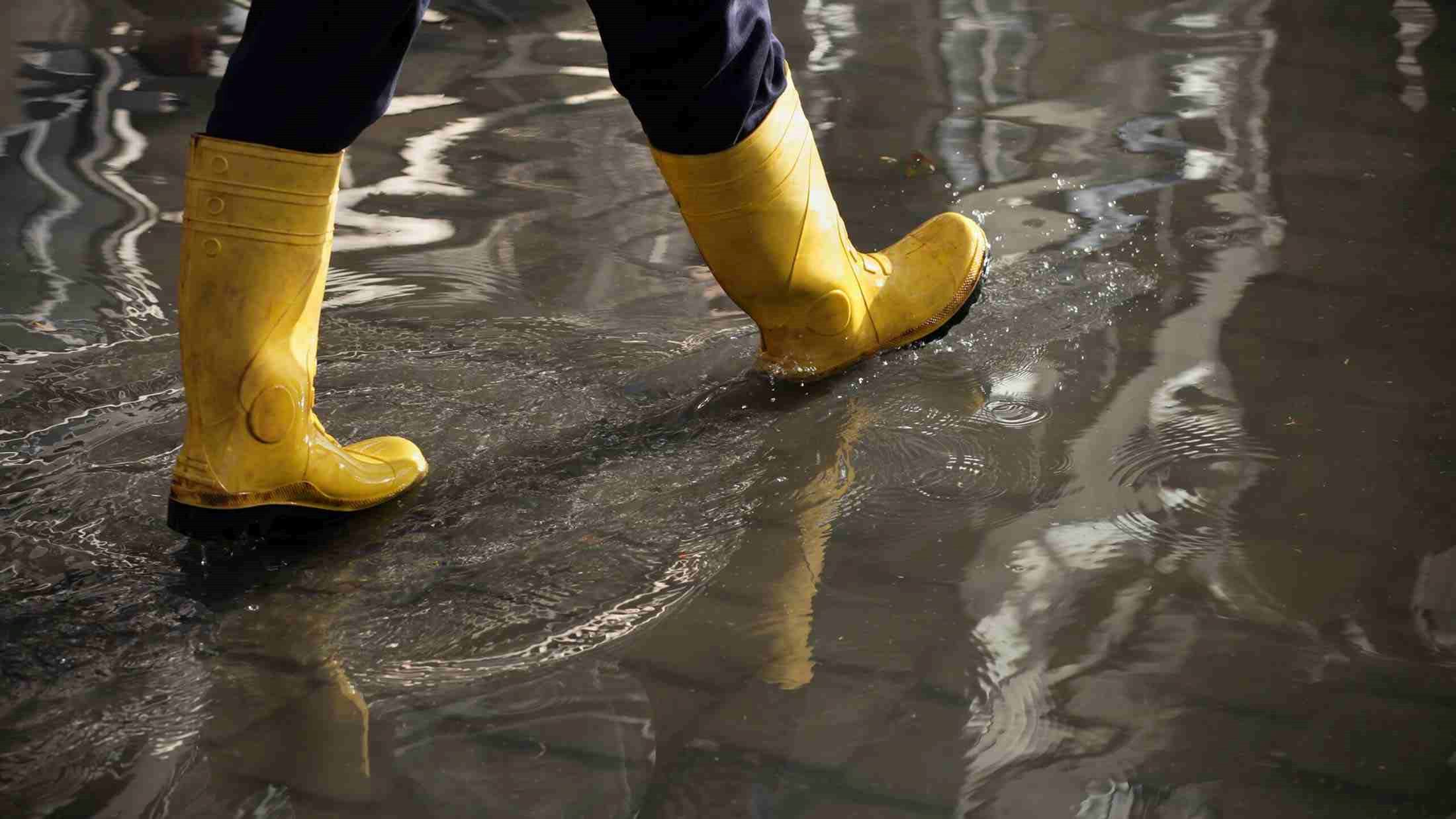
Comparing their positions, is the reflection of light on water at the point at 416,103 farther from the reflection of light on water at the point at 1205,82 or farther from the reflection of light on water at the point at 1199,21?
the reflection of light on water at the point at 1199,21

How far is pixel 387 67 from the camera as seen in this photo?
4.00ft

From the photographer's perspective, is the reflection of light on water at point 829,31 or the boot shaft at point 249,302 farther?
the reflection of light on water at point 829,31

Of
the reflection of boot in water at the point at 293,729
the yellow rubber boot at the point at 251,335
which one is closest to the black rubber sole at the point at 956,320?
the yellow rubber boot at the point at 251,335

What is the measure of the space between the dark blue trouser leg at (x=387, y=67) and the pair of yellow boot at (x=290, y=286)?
30mm

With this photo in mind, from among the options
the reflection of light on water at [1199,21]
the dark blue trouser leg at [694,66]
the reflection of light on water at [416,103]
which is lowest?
the reflection of light on water at [1199,21]

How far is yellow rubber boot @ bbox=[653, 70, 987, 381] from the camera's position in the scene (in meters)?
1.48

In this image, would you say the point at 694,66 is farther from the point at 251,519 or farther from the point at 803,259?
the point at 251,519

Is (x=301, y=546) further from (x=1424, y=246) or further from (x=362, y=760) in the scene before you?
(x=1424, y=246)

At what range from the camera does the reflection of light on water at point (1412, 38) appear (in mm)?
2688

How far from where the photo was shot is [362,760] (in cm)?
99

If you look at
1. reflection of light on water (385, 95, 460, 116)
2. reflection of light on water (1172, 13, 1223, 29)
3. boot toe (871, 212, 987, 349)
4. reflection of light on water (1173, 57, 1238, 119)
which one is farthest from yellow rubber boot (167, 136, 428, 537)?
reflection of light on water (1172, 13, 1223, 29)

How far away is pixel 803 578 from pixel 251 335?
0.55 m

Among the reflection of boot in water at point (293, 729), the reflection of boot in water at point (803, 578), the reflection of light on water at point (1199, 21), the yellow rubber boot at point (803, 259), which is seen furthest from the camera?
the reflection of light on water at point (1199, 21)

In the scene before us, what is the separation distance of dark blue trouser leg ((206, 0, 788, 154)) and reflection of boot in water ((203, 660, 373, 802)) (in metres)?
0.47
